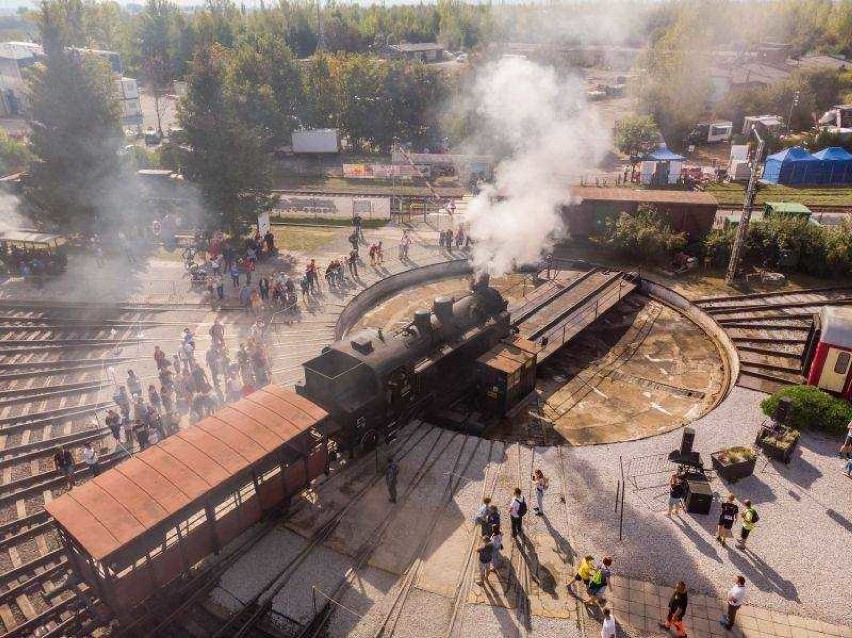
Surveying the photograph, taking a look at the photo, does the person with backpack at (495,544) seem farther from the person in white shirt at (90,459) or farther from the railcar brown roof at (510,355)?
the person in white shirt at (90,459)

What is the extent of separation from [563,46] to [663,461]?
89.2 meters

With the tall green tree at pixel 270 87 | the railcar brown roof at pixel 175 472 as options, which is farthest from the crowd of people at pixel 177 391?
the tall green tree at pixel 270 87

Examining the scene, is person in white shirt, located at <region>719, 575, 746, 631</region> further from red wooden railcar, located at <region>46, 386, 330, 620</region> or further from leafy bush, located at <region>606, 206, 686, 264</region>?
leafy bush, located at <region>606, 206, 686, 264</region>

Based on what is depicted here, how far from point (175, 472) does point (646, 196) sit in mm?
32003

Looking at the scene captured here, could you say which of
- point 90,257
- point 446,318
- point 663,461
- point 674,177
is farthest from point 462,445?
point 674,177

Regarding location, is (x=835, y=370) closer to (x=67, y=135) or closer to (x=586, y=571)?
(x=586, y=571)

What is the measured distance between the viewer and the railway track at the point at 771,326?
76.8ft

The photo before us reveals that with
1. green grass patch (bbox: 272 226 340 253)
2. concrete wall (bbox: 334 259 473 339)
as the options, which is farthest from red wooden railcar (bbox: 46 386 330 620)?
green grass patch (bbox: 272 226 340 253)

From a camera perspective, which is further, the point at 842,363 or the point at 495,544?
the point at 842,363

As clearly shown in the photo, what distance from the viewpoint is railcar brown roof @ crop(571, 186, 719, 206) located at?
1399 inches

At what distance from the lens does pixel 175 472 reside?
13.9 metres

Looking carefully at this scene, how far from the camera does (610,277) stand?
3139 cm

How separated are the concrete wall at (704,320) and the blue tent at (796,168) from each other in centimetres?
2850

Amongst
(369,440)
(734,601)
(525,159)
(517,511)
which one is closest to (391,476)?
(369,440)
